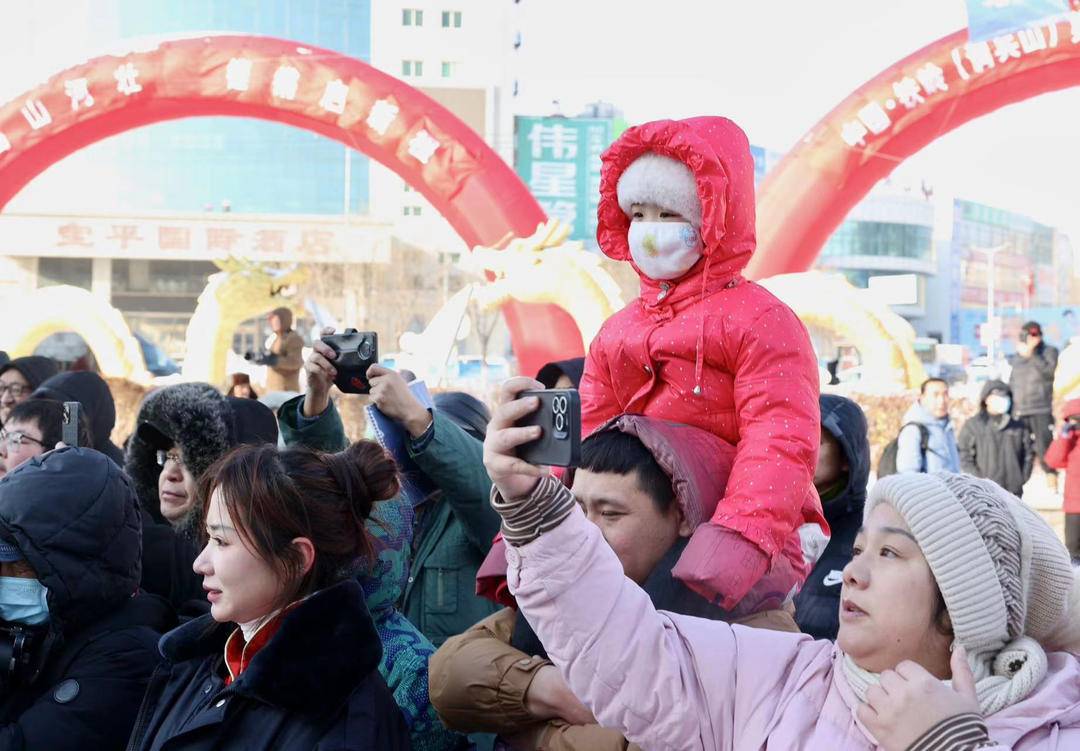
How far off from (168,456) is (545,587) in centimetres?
199

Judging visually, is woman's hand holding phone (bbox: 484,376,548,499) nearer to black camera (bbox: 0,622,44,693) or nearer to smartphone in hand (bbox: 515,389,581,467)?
smartphone in hand (bbox: 515,389,581,467)

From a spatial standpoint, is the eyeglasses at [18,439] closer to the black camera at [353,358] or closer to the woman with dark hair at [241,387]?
the black camera at [353,358]

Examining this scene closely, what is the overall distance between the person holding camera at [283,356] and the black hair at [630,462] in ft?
21.6

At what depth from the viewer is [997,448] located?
348 inches

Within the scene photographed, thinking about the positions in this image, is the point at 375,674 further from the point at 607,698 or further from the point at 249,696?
the point at 607,698

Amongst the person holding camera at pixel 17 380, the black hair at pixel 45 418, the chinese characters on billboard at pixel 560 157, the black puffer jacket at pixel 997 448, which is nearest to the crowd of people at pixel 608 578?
the black hair at pixel 45 418

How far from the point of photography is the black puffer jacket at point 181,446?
10.3 ft

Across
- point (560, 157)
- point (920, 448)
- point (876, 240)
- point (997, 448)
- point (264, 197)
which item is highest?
point (264, 197)

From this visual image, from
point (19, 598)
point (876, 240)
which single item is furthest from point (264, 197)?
point (19, 598)

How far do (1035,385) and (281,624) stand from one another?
31.0ft

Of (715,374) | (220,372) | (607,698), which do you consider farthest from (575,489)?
(220,372)

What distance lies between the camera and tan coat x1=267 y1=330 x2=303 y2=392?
8523mm

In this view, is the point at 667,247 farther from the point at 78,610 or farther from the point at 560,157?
the point at 560,157

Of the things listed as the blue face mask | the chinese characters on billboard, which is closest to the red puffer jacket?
the blue face mask
